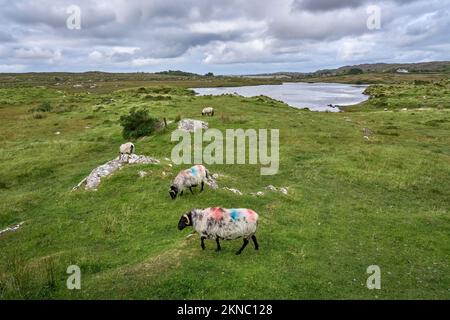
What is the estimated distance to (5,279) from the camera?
14398mm

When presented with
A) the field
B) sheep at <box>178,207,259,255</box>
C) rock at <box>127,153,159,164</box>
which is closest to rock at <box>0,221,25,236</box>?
the field

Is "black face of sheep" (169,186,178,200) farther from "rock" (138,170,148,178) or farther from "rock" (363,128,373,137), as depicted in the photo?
"rock" (363,128,373,137)

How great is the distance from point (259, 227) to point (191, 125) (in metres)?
28.0

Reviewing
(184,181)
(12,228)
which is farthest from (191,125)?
(12,228)

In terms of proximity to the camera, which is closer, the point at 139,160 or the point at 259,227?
the point at 259,227

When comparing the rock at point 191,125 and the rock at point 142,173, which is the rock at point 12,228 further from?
the rock at point 191,125

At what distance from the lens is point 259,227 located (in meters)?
19.5

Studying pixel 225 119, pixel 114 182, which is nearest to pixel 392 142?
pixel 225 119

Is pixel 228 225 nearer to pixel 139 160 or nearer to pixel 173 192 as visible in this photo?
pixel 173 192

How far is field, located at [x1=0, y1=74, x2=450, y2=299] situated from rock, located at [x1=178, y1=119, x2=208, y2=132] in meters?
1.73

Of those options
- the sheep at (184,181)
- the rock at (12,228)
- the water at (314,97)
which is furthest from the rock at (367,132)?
the water at (314,97)

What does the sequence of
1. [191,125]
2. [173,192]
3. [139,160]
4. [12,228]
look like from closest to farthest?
[12,228] < [173,192] < [139,160] < [191,125]
